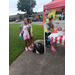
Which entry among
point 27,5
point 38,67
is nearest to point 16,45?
point 38,67

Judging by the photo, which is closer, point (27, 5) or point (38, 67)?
point (38, 67)

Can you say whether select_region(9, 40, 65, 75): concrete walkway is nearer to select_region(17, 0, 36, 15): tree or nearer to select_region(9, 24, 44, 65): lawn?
select_region(9, 24, 44, 65): lawn

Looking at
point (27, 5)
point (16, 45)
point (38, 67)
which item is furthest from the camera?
point (27, 5)

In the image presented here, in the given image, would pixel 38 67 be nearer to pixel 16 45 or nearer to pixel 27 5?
pixel 16 45

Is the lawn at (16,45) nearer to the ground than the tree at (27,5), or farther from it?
nearer to the ground

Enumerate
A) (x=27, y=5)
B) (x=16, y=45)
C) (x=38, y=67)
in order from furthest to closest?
(x=27, y=5)
(x=16, y=45)
(x=38, y=67)

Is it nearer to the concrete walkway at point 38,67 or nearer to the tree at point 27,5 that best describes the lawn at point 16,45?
the concrete walkway at point 38,67

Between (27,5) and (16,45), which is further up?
(27,5)

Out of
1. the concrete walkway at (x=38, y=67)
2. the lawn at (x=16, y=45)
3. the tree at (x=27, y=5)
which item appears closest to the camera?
the concrete walkway at (x=38, y=67)

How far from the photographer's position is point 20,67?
2627 millimetres

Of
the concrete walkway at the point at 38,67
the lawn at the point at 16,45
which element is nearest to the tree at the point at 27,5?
the lawn at the point at 16,45
